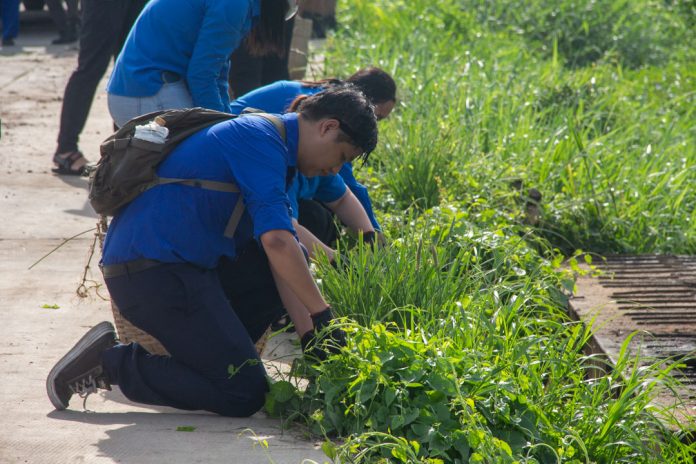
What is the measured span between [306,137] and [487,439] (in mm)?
1173

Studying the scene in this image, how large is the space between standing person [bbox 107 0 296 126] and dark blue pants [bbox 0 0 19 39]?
23.7 feet

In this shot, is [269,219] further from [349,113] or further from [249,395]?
[249,395]

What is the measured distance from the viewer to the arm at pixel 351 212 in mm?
4648

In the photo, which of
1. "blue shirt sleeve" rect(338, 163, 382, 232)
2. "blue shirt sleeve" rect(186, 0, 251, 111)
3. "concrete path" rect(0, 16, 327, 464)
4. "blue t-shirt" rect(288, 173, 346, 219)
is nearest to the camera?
"concrete path" rect(0, 16, 327, 464)

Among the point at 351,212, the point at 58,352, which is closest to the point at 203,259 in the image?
the point at 58,352

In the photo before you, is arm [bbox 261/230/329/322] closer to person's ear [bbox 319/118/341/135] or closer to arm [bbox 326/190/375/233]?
person's ear [bbox 319/118/341/135]

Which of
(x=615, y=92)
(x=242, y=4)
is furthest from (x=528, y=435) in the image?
(x=615, y=92)

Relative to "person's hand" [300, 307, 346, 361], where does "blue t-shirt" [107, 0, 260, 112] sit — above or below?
above

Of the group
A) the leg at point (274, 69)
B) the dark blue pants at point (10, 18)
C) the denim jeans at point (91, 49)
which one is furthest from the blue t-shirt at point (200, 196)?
the dark blue pants at point (10, 18)

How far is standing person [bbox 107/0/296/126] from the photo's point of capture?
15.3ft

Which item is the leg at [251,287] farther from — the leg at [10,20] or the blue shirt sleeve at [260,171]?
the leg at [10,20]

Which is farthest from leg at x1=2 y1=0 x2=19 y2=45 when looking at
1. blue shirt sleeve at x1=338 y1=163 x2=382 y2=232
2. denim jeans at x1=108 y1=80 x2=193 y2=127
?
blue shirt sleeve at x1=338 y1=163 x2=382 y2=232

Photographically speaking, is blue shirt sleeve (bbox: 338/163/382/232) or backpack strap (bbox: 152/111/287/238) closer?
backpack strap (bbox: 152/111/287/238)

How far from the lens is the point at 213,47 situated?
4.67 metres
